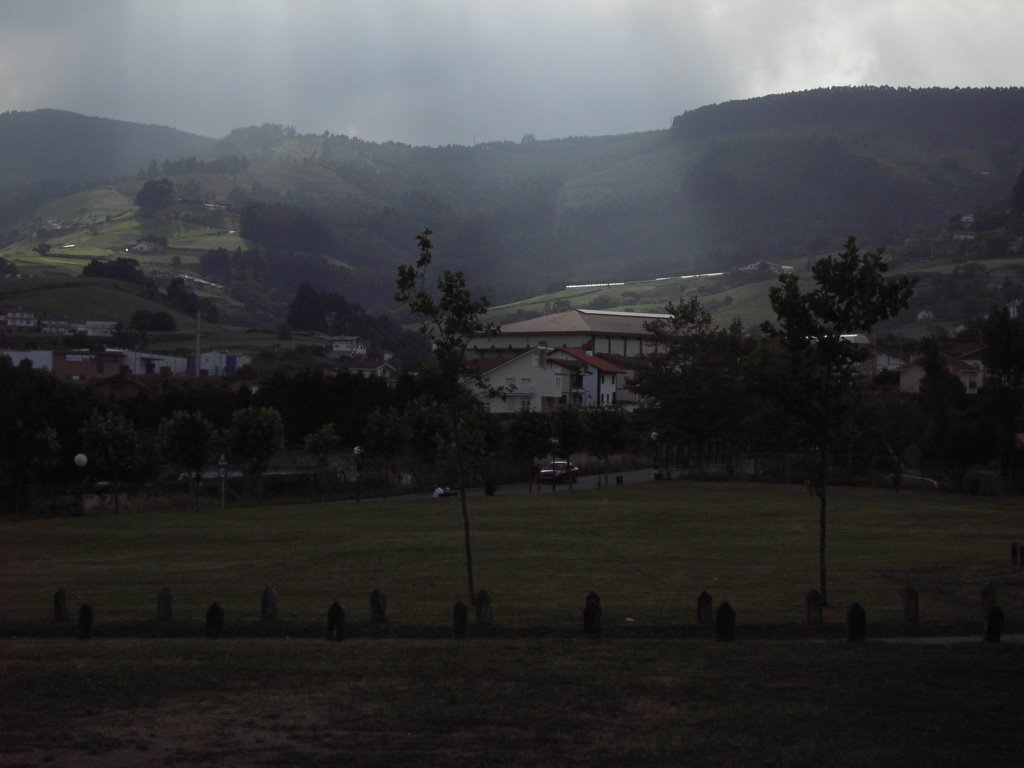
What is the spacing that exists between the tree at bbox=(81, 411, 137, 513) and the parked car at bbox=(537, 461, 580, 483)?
A: 24290 mm

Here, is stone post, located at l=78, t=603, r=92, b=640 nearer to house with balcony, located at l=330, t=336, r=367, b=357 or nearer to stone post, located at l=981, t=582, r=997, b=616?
stone post, located at l=981, t=582, r=997, b=616

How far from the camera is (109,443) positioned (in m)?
64.0

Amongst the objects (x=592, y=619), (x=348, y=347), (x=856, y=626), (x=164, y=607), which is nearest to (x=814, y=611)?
(x=856, y=626)

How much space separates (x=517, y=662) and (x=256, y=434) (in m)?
52.5

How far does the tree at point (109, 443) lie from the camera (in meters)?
63.9

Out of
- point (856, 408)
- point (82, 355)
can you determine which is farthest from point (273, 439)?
point (82, 355)

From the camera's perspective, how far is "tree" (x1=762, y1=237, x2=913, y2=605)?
81.3 ft

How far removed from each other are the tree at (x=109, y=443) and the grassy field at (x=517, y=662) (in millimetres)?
25183

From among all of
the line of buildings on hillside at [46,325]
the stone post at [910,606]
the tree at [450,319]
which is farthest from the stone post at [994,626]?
the line of buildings on hillside at [46,325]

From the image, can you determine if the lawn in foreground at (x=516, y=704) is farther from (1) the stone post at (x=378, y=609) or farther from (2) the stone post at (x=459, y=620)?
(1) the stone post at (x=378, y=609)

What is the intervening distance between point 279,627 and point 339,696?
240 inches

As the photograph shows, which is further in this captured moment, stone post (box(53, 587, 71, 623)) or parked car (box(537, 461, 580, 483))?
parked car (box(537, 461, 580, 483))

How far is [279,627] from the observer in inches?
865

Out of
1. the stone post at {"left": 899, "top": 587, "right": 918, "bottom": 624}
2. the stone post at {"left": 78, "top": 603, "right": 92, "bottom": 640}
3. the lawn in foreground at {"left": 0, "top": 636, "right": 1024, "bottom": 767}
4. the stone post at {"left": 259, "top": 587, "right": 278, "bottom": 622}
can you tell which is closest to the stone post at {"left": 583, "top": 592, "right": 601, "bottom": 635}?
the lawn in foreground at {"left": 0, "top": 636, "right": 1024, "bottom": 767}
